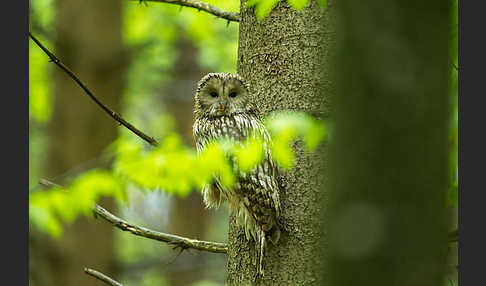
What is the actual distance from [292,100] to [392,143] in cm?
270

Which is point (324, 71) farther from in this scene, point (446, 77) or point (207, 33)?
point (207, 33)

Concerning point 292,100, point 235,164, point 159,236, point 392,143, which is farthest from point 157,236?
point 392,143

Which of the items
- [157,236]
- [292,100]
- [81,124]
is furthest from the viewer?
[81,124]

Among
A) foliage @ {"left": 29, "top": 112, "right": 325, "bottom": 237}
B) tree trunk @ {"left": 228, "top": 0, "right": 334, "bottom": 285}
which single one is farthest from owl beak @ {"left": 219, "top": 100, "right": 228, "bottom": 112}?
foliage @ {"left": 29, "top": 112, "right": 325, "bottom": 237}

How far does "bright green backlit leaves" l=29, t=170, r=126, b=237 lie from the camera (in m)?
3.48

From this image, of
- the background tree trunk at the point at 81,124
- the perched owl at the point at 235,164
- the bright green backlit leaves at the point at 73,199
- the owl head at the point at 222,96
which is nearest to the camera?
the bright green backlit leaves at the point at 73,199

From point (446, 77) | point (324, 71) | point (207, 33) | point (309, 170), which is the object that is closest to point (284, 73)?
point (324, 71)

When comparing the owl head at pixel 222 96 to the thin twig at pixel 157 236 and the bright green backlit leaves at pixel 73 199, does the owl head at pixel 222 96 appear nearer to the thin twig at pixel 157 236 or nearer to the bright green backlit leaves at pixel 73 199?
the thin twig at pixel 157 236

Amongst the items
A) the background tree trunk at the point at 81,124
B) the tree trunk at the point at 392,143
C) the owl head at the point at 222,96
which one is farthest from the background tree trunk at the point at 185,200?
the tree trunk at the point at 392,143

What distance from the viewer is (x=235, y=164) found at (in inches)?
166

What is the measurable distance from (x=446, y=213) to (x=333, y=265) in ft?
1.11

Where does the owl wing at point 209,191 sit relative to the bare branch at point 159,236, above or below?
above

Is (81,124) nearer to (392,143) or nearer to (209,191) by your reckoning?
(209,191)

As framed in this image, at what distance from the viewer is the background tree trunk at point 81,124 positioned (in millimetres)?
8820
